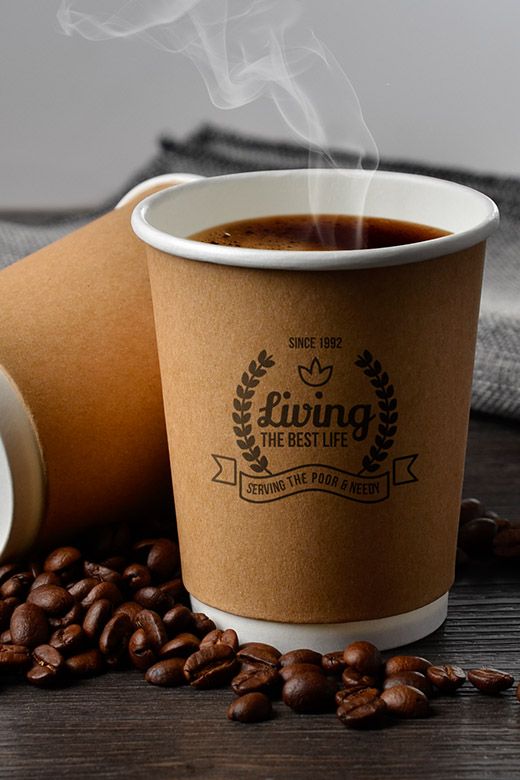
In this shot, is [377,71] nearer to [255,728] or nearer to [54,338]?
[54,338]

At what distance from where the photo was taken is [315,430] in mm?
981

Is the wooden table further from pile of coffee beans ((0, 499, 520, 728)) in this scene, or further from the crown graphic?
the crown graphic

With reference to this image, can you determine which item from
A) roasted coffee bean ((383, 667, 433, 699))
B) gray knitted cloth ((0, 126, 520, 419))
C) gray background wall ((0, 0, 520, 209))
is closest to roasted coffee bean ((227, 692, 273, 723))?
roasted coffee bean ((383, 667, 433, 699))

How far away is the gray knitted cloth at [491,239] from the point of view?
5.59 feet

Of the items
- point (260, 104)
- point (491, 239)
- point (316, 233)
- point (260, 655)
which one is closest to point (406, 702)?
point (260, 655)

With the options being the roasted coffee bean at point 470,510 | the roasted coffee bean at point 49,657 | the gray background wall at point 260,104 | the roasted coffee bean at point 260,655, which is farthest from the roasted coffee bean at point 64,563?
the gray background wall at point 260,104

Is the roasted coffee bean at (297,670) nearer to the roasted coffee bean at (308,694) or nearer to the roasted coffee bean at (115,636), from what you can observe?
the roasted coffee bean at (308,694)

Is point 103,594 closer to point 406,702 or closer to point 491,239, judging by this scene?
point 406,702

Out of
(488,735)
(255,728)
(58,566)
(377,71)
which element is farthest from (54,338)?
(377,71)

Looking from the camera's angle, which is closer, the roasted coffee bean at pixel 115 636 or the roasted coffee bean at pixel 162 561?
the roasted coffee bean at pixel 115 636

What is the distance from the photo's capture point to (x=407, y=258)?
93cm

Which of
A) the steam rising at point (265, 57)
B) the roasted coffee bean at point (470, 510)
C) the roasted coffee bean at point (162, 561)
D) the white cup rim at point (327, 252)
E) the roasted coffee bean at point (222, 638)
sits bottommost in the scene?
the roasted coffee bean at point (470, 510)

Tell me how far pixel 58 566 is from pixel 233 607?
0.20m

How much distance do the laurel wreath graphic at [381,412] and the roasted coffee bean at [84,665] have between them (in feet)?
0.95
